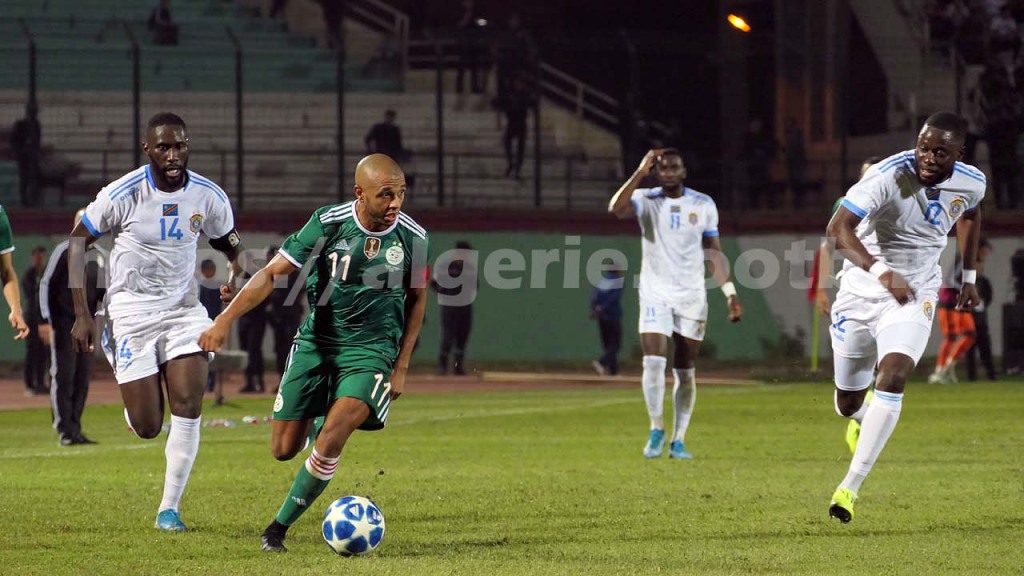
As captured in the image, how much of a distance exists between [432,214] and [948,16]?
1169cm

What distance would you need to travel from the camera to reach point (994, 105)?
3058 cm

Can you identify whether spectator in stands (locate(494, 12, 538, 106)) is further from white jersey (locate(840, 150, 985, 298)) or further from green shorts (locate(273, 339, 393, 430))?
green shorts (locate(273, 339, 393, 430))

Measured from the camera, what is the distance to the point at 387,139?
29.3 m

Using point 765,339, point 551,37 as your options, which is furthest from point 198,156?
point 765,339

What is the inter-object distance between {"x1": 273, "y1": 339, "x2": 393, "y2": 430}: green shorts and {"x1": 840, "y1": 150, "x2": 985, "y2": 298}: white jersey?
3.11 metres

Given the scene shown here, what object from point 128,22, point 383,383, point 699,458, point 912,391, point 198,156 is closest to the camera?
point 383,383

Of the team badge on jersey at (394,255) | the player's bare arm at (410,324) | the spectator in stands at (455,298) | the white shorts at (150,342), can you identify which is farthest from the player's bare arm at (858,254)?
the spectator in stands at (455,298)

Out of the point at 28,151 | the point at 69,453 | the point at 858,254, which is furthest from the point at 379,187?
the point at 28,151

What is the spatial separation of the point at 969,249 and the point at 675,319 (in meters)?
3.55

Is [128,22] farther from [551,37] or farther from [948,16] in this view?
[948,16]

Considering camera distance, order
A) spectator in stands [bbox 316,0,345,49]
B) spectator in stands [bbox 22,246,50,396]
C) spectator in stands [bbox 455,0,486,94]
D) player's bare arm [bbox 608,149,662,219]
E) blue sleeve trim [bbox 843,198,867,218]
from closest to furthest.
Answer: blue sleeve trim [bbox 843,198,867,218]
player's bare arm [bbox 608,149,662,219]
spectator in stands [bbox 22,246,50,396]
spectator in stands [bbox 455,0,486,94]
spectator in stands [bbox 316,0,345,49]

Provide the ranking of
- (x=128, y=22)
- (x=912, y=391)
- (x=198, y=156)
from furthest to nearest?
(x=128, y=22) → (x=198, y=156) → (x=912, y=391)

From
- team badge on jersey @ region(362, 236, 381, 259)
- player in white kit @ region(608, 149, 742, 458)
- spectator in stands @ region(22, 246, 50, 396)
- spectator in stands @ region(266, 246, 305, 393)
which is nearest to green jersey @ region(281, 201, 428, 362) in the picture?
team badge on jersey @ region(362, 236, 381, 259)

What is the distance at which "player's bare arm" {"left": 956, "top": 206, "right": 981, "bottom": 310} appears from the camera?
10352 millimetres
